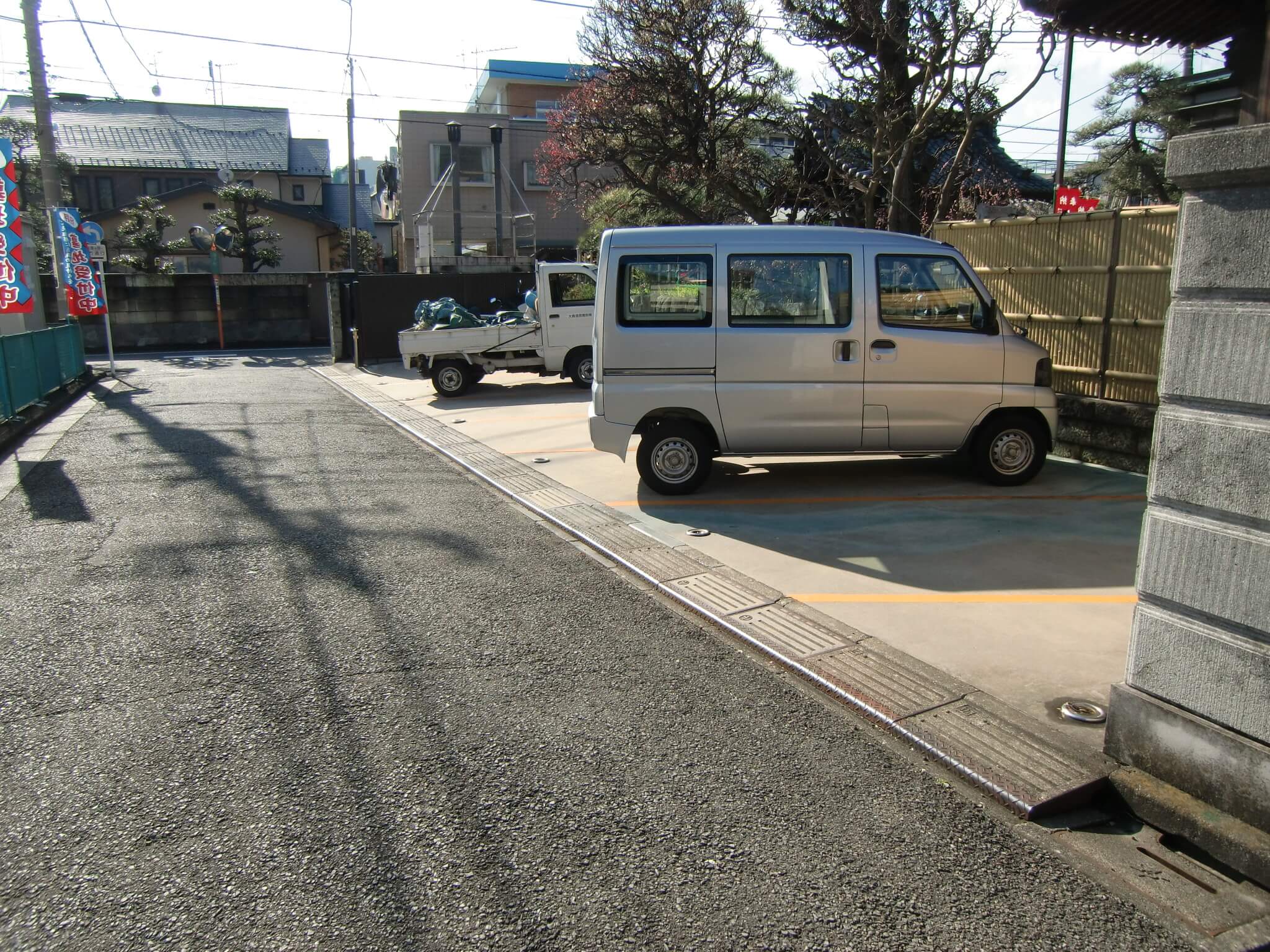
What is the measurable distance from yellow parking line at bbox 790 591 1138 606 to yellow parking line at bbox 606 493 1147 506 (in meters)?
2.25

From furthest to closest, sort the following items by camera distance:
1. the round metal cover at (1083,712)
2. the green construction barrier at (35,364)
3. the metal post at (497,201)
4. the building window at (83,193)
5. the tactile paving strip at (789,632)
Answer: the building window at (83,193) < the metal post at (497,201) < the green construction barrier at (35,364) < the tactile paving strip at (789,632) < the round metal cover at (1083,712)

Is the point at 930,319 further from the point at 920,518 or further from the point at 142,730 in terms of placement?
the point at 142,730

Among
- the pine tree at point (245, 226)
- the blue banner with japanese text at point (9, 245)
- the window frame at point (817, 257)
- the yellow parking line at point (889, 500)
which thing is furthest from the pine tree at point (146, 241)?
the window frame at point (817, 257)

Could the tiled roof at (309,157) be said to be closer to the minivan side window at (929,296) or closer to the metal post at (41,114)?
the metal post at (41,114)

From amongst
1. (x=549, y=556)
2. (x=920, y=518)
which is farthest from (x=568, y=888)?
(x=920, y=518)

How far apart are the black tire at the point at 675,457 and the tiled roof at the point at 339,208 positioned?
35.5 meters

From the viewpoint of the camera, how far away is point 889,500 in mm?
7820

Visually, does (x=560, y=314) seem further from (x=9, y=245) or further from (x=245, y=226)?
(x=245, y=226)

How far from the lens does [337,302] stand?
70.9 ft

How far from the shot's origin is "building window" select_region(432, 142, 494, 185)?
34219 mm

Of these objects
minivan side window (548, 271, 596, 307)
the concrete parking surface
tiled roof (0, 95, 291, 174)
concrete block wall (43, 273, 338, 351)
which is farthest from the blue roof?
the concrete parking surface

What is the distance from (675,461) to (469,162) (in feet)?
97.3

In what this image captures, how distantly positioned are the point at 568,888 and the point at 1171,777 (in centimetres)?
217

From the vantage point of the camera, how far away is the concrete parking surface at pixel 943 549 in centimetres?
467
